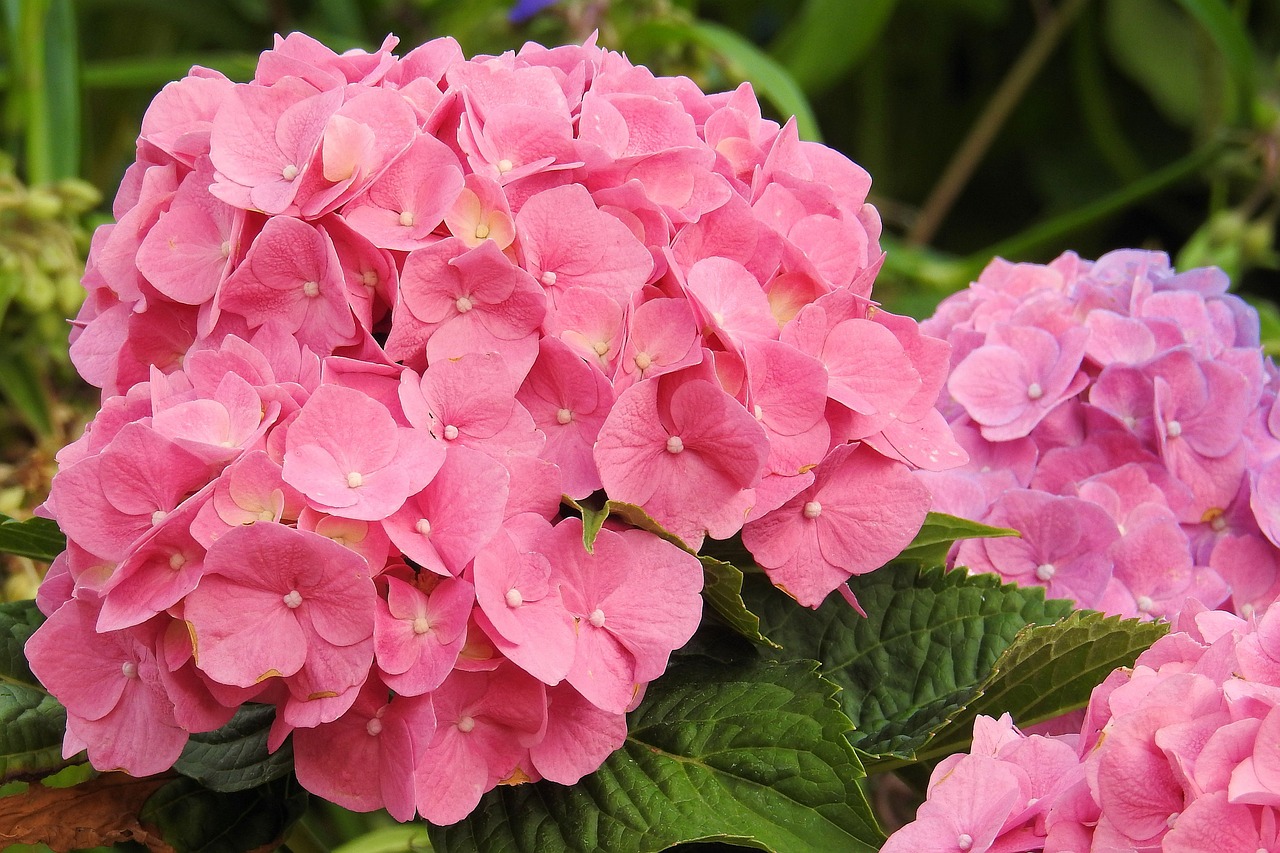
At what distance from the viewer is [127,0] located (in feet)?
5.46

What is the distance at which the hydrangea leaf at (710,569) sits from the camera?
1.51 ft

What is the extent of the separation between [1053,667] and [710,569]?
0.17 metres

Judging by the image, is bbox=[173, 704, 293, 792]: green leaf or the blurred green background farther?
the blurred green background

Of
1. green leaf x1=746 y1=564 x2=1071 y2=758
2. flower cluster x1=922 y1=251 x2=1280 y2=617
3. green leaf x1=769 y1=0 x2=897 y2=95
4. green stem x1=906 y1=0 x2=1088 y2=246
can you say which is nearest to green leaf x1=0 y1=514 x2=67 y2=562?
green leaf x1=746 y1=564 x2=1071 y2=758

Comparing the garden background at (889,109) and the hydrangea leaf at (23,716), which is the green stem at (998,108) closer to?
the garden background at (889,109)

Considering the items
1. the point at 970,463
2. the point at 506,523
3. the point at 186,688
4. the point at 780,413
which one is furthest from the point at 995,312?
the point at 186,688

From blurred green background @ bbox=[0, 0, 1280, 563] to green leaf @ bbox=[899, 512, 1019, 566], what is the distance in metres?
0.59

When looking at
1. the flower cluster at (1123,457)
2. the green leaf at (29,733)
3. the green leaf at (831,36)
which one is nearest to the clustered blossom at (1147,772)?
the flower cluster at (1123,457)

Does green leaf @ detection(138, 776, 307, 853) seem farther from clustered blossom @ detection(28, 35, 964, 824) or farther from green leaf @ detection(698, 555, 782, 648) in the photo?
green leaf @ detection(698, 555, 782, 648)

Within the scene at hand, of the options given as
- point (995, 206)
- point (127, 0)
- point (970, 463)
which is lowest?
point (995, 206)

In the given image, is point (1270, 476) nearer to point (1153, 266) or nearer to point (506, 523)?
point (1153, 266)

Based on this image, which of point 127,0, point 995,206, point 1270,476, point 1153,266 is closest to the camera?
point 1270,476

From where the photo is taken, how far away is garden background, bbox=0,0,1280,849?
108 cm

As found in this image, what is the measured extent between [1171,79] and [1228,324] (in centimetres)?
115
